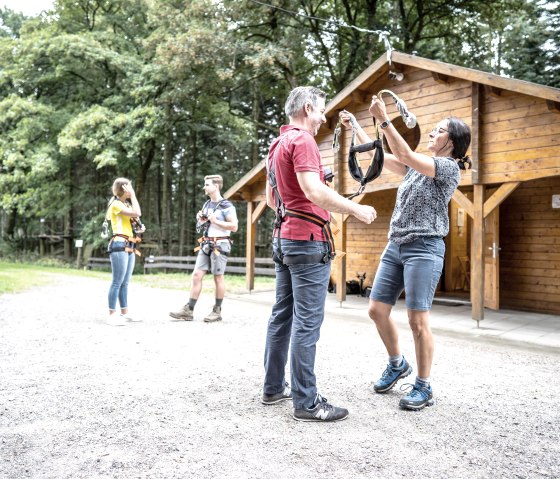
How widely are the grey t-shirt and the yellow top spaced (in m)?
3.89

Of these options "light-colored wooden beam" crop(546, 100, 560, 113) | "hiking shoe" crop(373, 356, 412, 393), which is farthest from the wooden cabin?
"hiking shoe" crop(373, 356, 412, 393)

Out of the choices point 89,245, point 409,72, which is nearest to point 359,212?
point 409,72

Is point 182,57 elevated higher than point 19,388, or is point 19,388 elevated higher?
point 182,57

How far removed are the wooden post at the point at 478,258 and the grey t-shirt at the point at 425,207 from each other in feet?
13.3

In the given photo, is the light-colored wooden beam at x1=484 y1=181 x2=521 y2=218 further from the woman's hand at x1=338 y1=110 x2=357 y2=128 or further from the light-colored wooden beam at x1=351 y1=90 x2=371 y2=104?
the woman's hand at x1=338 y1=110 x2=357 y2=128

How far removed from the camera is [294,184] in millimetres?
2898

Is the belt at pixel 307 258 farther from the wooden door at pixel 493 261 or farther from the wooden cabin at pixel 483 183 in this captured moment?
the wooden door at pixel 493 261

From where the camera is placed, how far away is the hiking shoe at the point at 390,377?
346 centimetres

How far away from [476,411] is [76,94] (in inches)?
833

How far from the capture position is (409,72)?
8.08 m

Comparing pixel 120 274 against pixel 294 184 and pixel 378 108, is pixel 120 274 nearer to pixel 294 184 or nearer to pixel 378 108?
pixel 294 184

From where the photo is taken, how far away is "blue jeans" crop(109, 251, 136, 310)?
5.95 meters

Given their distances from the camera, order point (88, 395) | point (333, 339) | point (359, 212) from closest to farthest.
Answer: point (359, 212)
point (88, 395)
point (333, 339)

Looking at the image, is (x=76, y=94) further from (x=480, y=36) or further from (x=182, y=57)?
(x=480, y=36)
